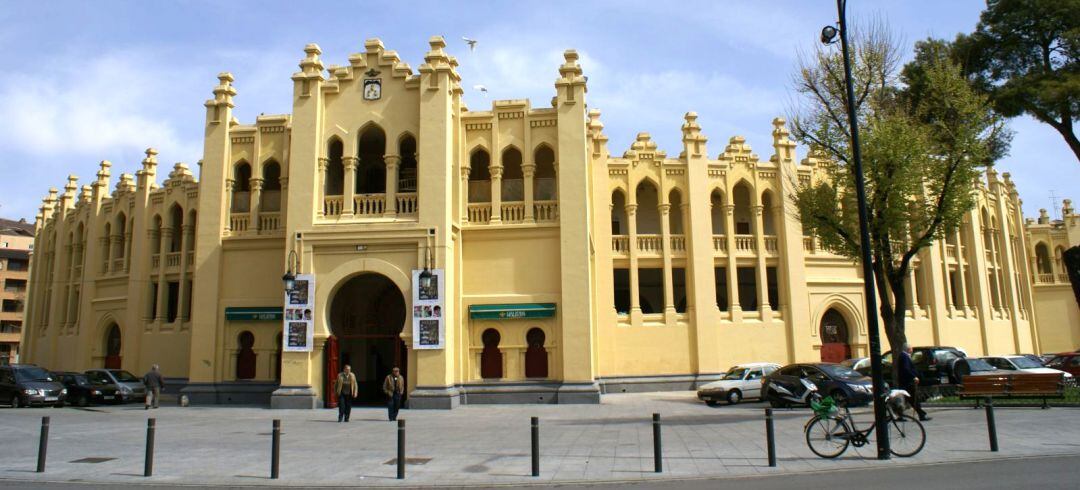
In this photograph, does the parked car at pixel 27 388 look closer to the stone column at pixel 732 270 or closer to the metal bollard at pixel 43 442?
the metal bollard at pixel 43 442

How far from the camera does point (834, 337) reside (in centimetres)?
3294

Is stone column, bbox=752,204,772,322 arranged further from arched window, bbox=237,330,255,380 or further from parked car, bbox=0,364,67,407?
parked car, bbox=0,364,67,407

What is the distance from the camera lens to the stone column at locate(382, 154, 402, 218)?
976 inches

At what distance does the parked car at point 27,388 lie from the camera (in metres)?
26.2

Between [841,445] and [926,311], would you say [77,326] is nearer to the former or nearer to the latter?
[841,445]

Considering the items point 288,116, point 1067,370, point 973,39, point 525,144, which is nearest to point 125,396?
point 288,116

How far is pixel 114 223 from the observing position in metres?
35.2

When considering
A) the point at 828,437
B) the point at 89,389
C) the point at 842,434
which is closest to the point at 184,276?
the point at 89,389

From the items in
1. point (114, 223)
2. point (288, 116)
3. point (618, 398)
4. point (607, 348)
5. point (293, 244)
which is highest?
point (288, 116)

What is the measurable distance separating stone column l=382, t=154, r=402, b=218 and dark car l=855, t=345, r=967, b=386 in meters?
17.5

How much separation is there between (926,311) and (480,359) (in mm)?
22839

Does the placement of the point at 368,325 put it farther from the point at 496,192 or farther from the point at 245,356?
the point at 496,192

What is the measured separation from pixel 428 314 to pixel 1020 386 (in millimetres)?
17047

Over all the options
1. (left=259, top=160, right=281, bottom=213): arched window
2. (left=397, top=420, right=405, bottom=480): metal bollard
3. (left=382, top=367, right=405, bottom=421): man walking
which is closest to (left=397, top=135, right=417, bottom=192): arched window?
(left=259, top=160, right=281, bottom=213): arched window
